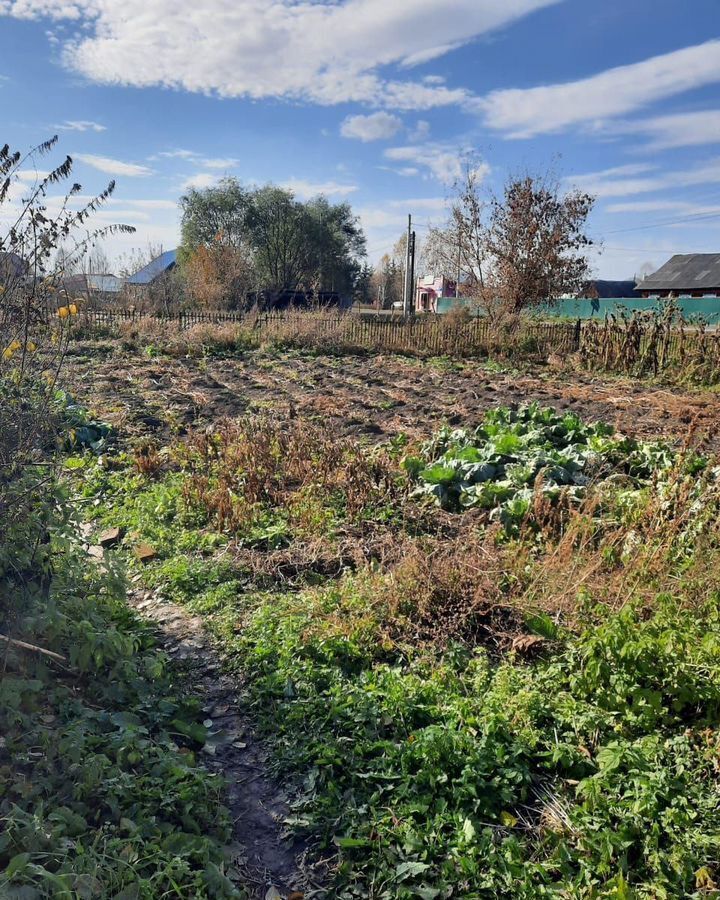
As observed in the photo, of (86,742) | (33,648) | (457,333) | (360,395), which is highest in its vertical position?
(457,333)

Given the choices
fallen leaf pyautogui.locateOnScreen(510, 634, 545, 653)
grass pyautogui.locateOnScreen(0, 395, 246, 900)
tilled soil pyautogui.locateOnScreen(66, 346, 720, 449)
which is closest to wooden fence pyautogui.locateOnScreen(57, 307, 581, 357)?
tilled soil pyautogui.locateOnScreen(66, 346, 720, 449)

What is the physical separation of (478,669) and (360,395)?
837cm

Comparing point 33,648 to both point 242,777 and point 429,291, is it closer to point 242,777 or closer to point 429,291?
point 242,777

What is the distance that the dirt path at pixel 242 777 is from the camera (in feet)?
8.23

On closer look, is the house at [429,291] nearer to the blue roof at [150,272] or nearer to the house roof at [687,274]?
the house roof at [687,274]

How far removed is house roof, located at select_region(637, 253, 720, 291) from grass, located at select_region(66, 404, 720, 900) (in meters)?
40.4

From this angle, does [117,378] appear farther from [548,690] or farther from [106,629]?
[548,690]

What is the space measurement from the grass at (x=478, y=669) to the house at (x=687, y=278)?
1569 inches

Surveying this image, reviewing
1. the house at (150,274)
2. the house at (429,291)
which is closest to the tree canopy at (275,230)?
the house at (150,274)

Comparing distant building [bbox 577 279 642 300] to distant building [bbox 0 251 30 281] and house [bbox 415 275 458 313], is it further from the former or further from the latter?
distant building [bbox 0 251 30 281]

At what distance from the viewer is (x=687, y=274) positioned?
42500mm

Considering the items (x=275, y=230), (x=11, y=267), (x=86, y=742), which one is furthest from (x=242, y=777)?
(x=275, y=230)

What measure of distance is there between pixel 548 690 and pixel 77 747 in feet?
7.14

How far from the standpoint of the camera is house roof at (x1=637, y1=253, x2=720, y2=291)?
40875 millimetres
